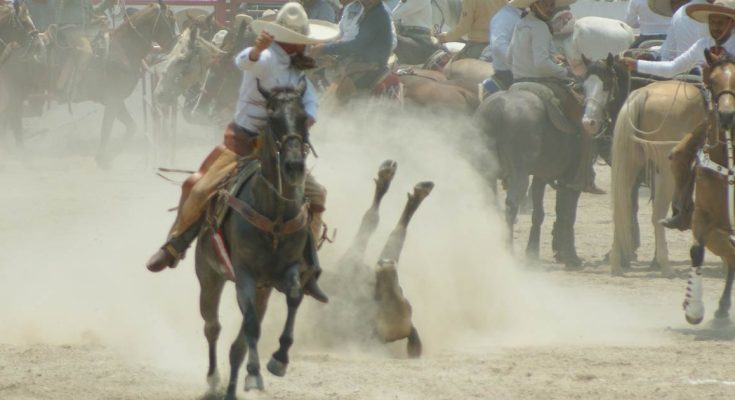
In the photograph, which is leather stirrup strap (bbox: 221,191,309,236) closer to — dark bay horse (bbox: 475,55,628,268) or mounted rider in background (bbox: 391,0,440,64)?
dark bay horse (bbox: 475,55,628,268)

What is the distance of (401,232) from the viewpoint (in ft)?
33.3

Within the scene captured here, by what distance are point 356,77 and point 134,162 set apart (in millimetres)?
8324

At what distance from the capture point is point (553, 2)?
14.7 metres

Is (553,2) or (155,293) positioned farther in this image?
(553,2)

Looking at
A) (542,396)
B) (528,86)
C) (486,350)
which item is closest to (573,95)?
(528,86)

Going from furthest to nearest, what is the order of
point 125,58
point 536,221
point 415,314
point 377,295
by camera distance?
point 125,58
point 536,221
point 415,314
point 377,295

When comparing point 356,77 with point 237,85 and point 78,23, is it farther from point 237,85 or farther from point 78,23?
point 78,23

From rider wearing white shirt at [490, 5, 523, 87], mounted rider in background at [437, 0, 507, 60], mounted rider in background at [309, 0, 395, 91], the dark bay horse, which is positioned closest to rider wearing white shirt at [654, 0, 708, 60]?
the dark bay horse

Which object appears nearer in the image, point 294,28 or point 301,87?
point 301,87

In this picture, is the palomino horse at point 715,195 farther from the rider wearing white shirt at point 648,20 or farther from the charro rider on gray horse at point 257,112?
the rider wearing white shirt at point 648,20

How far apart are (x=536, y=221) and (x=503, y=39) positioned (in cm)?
206

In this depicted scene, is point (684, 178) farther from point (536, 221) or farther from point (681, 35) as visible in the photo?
point (536, 221)

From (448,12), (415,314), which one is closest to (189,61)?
(448,12)

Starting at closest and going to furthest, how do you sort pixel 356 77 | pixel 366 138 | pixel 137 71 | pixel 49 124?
pixel 366 138, pixel 356 77, pixel 137 71, pixel 49 124
